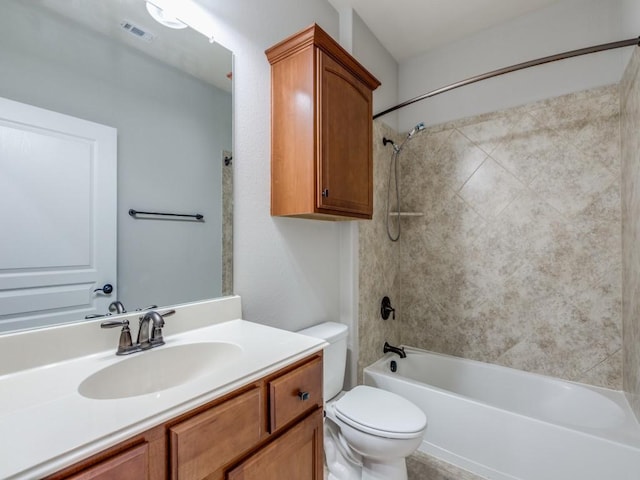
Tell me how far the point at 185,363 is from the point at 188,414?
39cm

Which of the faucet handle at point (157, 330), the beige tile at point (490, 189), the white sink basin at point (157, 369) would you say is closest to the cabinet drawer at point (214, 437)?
the white sink basin at point (157, 369)

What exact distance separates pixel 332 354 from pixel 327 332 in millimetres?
118

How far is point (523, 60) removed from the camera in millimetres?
2082

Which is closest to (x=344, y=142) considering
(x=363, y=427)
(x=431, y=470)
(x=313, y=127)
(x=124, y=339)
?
(x=313, y=127)

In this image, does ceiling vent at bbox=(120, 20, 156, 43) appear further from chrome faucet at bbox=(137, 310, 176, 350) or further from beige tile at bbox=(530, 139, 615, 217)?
beige tile at bbox=(530, 139, 615, 217)

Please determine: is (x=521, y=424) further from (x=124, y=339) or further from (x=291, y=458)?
(x=124, y=339)

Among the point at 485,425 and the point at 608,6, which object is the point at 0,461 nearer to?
the point at 485,425

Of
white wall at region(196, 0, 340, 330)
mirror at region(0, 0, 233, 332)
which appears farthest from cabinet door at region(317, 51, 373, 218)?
mirror at region(0, 0, 233, 332)

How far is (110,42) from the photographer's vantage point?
1012mm

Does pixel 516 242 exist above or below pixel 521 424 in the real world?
above

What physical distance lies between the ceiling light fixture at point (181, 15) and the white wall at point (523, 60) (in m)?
1.78

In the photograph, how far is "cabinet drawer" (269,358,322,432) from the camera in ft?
2.75

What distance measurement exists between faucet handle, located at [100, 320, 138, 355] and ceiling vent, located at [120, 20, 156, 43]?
101 centimetres

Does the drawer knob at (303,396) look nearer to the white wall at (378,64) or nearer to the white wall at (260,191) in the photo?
the white wall at (260,191)
